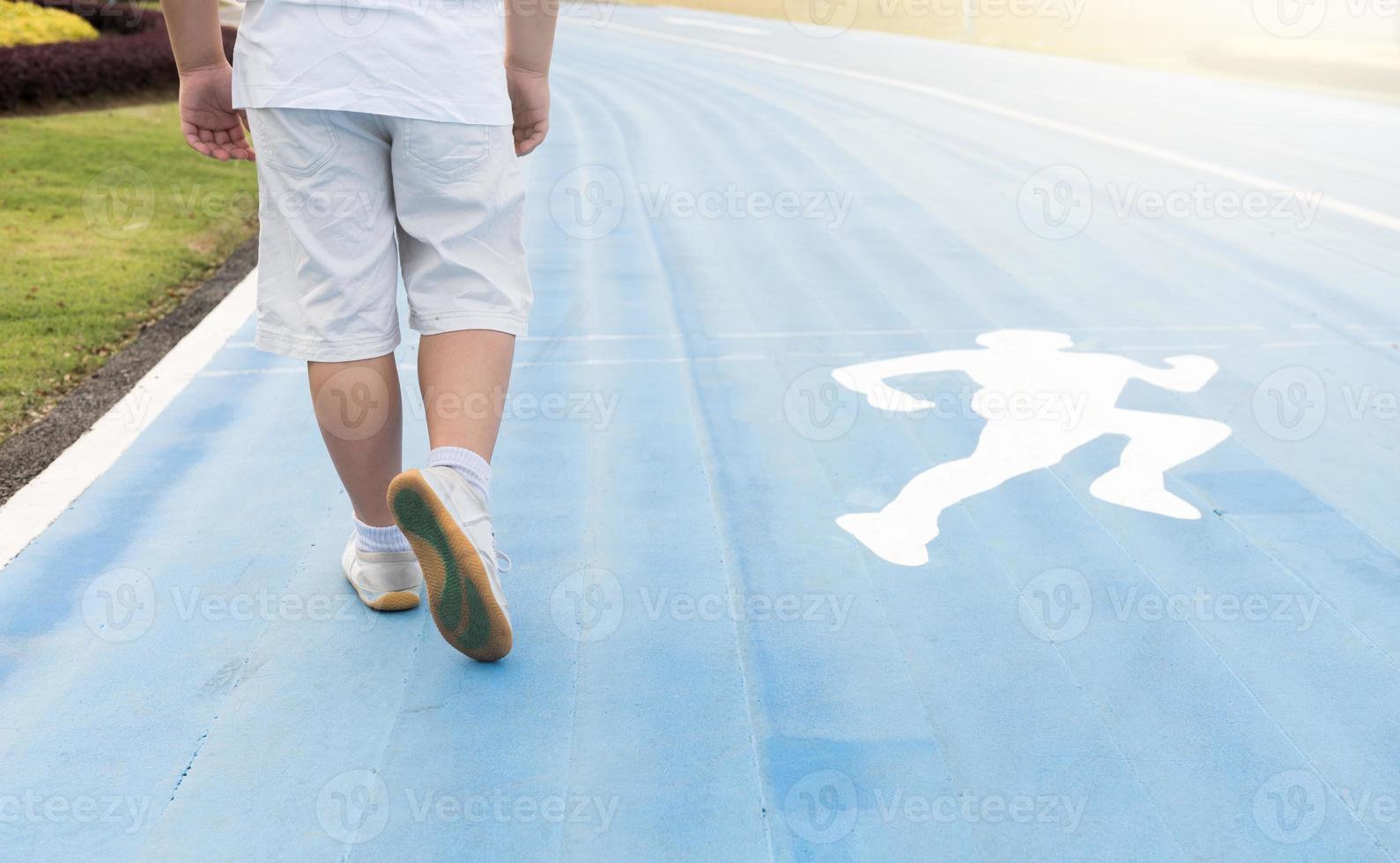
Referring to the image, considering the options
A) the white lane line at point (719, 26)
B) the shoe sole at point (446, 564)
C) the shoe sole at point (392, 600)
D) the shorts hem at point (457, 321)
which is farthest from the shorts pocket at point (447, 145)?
the white lane line at point (719, 26)

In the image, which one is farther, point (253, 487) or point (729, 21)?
point (729, 21)

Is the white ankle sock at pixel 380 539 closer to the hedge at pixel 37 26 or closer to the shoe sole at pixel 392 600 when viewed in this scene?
the shoe sole at pixel 392 600

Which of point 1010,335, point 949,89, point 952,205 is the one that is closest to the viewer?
point 1010,335

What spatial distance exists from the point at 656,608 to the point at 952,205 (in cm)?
371

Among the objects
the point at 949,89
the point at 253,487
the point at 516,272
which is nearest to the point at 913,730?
the point at 516,272

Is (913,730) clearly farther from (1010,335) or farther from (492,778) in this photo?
(1010,335)

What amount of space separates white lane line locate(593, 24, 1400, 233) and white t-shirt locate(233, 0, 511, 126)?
4.43m

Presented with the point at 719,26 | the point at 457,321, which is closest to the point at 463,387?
the point at 457,321

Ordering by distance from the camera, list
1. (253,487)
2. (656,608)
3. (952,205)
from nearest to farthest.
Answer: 1. (656,608)
2. (253,487)
3. (952,205)

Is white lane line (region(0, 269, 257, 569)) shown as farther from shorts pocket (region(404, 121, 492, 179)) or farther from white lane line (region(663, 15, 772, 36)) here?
white lane line (region(663, 15, 772, 36))

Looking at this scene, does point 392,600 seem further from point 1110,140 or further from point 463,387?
point 1110,140

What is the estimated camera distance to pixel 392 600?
2057 mm

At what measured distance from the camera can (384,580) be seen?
208 centimetres

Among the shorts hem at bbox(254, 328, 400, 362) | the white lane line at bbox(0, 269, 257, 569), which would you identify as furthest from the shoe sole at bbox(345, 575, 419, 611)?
the white lane line at bbox(0, 269, 257, 569)
